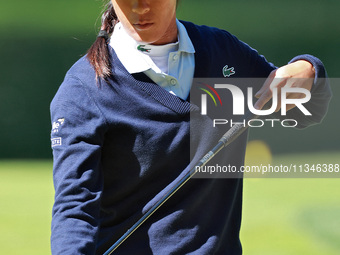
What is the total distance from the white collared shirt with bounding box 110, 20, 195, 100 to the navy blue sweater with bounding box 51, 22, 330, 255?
0.07ft

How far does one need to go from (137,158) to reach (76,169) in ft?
0.57

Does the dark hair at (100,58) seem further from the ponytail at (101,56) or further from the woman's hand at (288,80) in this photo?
the woman's hand at (288,80)

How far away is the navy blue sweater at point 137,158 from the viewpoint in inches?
60.8

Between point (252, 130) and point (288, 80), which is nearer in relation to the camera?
point (288, 80)

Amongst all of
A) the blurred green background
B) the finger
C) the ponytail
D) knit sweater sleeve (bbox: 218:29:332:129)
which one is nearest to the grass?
the blurred green background

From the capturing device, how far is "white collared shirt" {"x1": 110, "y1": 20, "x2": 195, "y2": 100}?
1662 mm

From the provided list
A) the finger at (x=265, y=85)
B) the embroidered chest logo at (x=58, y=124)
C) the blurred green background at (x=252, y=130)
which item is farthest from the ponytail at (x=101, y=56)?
the blurred green background at (x=252, y=130)

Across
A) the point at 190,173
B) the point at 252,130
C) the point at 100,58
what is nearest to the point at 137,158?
the point at 190,173

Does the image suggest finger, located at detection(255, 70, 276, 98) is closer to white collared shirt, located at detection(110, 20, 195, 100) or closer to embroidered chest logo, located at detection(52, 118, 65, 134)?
white collared shirt, located at detection(110, 20, 195, 100)

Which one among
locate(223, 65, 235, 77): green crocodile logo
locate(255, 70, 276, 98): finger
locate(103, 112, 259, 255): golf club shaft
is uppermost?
locate(223, 65, 235, 77): green crocodile logo

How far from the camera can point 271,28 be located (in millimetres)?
7078

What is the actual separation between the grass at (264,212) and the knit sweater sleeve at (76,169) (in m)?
2.14

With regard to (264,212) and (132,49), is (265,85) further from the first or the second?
(264,212)

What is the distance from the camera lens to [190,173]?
162cm
